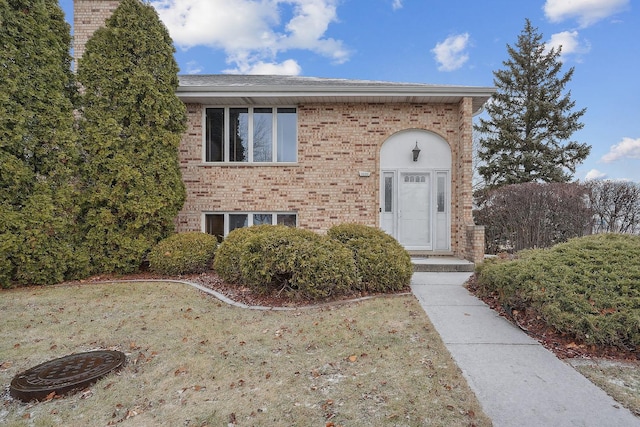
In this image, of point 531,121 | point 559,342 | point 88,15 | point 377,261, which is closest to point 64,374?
point 377,261

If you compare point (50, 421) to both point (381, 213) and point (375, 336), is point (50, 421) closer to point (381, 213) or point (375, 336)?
point (375, 336)

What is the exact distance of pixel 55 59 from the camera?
6512mm

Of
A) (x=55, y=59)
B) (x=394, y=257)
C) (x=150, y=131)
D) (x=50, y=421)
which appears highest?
(x=55, y=59)

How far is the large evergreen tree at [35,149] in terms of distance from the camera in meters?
5.94

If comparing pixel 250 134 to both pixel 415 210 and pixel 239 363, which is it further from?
pixel 239 363

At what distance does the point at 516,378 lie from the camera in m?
2.90

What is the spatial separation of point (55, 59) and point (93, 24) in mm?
4290

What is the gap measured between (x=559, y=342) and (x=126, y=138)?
26.1ft

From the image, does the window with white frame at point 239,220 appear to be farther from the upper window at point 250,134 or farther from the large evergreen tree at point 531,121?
the large evergreen tree at point 531,121

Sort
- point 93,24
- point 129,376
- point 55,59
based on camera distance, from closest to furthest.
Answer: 1. point 129,376
2. point 55,59
3. point 93,24

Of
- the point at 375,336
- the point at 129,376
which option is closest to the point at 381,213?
the point at 375,336

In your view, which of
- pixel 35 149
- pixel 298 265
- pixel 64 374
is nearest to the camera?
pixel 64 374

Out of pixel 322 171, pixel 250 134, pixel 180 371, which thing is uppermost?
pixel 250 134

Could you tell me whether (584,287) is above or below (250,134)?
below
